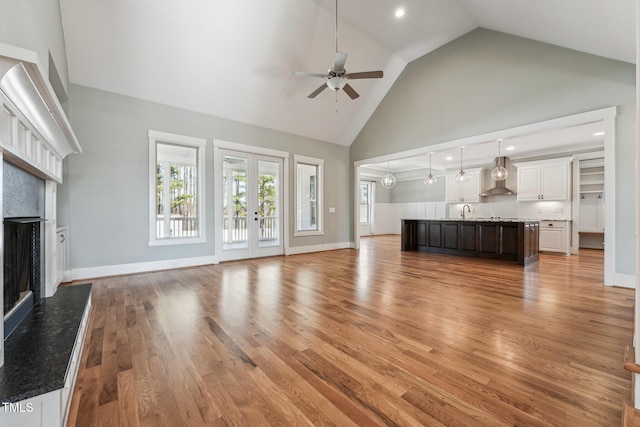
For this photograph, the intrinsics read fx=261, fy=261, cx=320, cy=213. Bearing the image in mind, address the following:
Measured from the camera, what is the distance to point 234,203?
589 cm

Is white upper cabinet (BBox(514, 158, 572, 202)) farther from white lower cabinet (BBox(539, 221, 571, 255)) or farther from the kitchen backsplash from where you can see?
white lower cabinet (BBox(539, 221, 571, 255))

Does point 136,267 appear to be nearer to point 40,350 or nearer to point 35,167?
point 35,167

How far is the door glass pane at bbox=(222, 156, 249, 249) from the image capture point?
575cm

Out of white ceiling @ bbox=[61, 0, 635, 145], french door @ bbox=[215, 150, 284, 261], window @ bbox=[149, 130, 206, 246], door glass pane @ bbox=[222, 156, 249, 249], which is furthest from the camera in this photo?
door glass pane @ bbox=[222, 156, 249, 249]

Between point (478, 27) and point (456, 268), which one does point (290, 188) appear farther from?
point (478, 27)

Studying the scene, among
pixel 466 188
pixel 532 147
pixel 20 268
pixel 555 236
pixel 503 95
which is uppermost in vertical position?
pixel 503 95

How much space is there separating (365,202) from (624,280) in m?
9.08

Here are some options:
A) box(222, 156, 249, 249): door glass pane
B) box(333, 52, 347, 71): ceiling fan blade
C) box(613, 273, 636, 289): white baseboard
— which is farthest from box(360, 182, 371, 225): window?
box(613, 273, 636, 289): white baseboard

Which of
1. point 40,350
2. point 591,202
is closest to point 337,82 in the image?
point 40,350

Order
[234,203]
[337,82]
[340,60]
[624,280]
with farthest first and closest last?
[234,203]
[337,82]
[340,60]
[624,280]

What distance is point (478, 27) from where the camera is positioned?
519 centimetres

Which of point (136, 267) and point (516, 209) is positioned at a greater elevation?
point (516, 209)

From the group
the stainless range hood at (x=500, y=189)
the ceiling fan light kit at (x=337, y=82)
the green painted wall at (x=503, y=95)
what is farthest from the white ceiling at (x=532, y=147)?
the ceiling fan light kit at (x=337, y=82)

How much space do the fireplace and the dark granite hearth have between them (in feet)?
0.27
